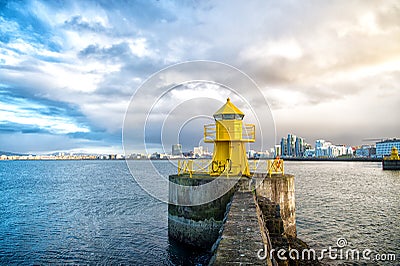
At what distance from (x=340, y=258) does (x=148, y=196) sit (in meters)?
23.2

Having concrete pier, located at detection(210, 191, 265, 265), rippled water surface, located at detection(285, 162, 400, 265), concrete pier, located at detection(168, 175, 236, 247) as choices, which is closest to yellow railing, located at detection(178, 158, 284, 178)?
concrete pier, located at detection(168, 175, 236, 247)

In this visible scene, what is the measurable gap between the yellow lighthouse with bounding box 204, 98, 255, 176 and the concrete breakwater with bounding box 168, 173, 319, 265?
1.97 meters

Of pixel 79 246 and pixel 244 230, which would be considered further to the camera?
pixel 79 246

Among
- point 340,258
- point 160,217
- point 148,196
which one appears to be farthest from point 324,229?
point 148,196

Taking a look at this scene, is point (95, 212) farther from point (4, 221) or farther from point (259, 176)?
point (259, 176)

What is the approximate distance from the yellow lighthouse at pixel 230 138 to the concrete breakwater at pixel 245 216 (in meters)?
1.97

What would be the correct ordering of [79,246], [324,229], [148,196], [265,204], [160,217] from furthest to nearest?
[148,196], [160,217], [324,229], [79,246], [265,204]

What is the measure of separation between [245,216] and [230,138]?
738cm

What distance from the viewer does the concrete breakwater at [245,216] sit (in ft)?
28.4

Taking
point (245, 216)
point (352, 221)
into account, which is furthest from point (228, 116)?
point (352, 221)

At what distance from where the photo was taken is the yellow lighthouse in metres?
15.9

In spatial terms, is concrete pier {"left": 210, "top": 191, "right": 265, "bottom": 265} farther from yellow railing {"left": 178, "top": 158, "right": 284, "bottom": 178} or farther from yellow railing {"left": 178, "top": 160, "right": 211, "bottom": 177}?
yellow railing {"left": 178, "top": 160, "right": 211, "bottom": 177}

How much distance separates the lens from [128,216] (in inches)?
875

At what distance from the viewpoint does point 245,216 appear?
28.9 ft
